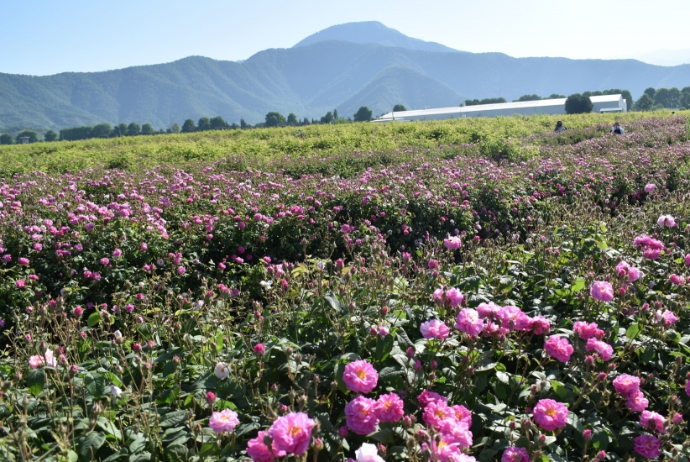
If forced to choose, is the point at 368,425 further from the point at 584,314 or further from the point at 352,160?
the point at 352,160

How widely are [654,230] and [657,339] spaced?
237 cm

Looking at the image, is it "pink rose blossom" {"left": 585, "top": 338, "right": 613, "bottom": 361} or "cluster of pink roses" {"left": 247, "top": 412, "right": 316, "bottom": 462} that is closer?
"cluster of pink roses" {"left": 247, "top": 412, "right": 316, "bottom": 462}

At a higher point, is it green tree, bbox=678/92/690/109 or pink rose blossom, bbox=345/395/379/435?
green tree, bbox=678/92/690/109

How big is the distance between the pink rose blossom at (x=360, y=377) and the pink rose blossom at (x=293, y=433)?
14.1 inches

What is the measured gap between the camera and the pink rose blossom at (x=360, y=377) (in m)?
1.53

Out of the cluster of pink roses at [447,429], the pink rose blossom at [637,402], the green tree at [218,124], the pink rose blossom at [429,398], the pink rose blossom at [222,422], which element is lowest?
the pink rose blossom at [637,402]

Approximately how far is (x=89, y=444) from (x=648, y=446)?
1.89m

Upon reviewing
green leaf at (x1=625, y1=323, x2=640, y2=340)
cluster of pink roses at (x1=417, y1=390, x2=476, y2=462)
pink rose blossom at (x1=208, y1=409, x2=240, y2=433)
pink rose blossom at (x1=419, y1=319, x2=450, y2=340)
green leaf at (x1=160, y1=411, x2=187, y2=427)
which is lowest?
green leaf at (x1=160, y1=411, x2=187, y2=427)

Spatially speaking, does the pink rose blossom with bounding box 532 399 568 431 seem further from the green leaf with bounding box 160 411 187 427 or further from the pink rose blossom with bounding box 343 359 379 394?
the green leaf with bounding box 160 411 187 427

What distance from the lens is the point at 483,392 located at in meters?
2.08

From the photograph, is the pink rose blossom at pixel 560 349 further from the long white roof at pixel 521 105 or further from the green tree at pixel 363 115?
the long white roof at pixel 521 105

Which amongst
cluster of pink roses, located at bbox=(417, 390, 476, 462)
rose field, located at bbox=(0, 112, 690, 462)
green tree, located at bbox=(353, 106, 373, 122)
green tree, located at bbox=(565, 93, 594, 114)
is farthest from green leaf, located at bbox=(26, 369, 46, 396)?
green tree, located at bbox=(353, 106, 373, 122)

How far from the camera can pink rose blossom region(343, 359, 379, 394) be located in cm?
153

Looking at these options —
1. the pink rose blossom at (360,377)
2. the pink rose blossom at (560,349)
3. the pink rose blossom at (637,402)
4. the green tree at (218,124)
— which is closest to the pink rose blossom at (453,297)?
the pink rose blossom at (560,349)
